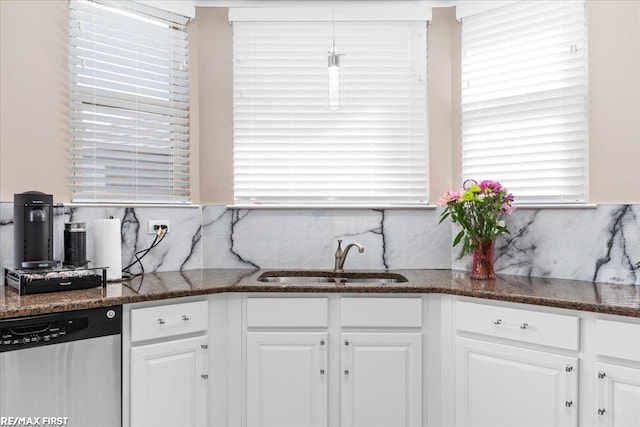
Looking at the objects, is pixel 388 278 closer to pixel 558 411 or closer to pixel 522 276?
pixel 522 276

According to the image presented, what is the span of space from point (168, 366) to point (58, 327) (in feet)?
1.66

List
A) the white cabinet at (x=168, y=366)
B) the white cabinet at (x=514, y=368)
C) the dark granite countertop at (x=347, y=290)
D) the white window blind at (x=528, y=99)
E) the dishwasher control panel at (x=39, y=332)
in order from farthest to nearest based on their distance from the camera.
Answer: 1. the white window blind at (x=528, y=99)
2. the white cabinet at (x=168, y=366)
3. the white cabinet at (x=514, y=368)
4. the dark granite countertop at (x=347, y=290)
5. the dishwasher control panel at (x=39, y=332)

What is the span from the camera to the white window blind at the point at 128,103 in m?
2.44

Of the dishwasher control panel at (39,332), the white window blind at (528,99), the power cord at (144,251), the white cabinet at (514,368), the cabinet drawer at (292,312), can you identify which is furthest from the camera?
the power cord at (144,251)

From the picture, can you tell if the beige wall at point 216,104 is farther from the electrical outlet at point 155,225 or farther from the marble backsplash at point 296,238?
the electrical outlet at point 155,225

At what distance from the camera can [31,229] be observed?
2061mm

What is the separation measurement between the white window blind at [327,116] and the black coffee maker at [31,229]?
1051 millimetres

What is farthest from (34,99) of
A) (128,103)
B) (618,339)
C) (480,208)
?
(618,339)

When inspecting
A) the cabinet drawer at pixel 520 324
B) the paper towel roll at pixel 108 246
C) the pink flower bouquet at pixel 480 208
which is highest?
the pink flower bouquet at pixel 480 208

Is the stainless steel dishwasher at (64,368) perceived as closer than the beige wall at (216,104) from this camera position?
Yes

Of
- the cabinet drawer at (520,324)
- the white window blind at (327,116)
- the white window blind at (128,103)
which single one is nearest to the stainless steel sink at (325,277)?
the white window blind at (327,116)

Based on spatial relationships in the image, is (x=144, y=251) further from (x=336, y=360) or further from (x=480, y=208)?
(x=480, y=208)

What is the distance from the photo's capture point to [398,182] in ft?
9.34

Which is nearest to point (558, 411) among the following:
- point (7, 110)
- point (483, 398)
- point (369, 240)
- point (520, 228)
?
point (483, 398)
